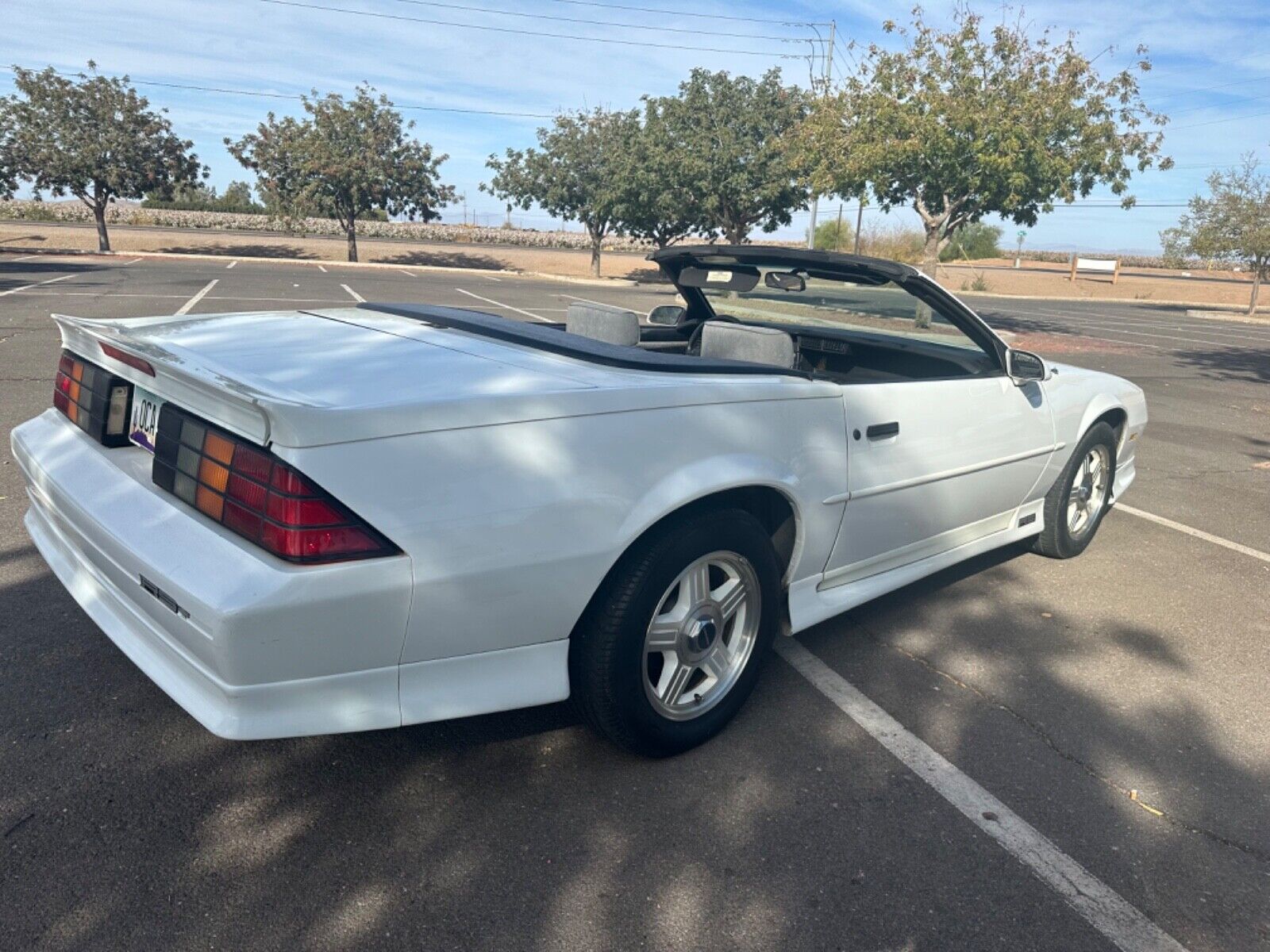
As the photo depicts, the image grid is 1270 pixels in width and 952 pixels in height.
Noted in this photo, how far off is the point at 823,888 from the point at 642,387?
1341mm

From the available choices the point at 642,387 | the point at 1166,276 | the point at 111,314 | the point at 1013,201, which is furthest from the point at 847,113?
the point at 1166,276

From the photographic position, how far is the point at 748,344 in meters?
3.33

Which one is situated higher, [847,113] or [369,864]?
[847,113]

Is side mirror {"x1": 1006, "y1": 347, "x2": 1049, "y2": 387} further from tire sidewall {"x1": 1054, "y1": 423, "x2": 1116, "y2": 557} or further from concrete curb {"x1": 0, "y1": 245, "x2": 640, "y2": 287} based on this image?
concrete curb {"x1": 0, "y1": 245, "x2": 640, "y2": 287}

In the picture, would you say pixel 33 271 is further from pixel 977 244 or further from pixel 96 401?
pixel 977 244

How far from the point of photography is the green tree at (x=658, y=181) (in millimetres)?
31370

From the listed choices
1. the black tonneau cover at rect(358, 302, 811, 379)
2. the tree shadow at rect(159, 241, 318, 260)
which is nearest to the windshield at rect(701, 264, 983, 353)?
the black tonneau cover at rect(358, 302, 811, 379)

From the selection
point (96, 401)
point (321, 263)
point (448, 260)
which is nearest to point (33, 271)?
point (321, 263)

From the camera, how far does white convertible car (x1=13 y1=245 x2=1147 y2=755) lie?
209 cm

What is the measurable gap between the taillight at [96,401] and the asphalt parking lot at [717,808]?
0.84 m

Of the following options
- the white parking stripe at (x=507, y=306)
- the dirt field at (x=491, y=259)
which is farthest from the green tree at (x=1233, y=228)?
the white parking stripe at (x=507, y=306)

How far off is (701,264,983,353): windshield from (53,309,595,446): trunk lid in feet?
4.85

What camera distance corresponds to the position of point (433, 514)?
84.8 inches

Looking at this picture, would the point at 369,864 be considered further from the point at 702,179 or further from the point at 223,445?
the point at 702,179
